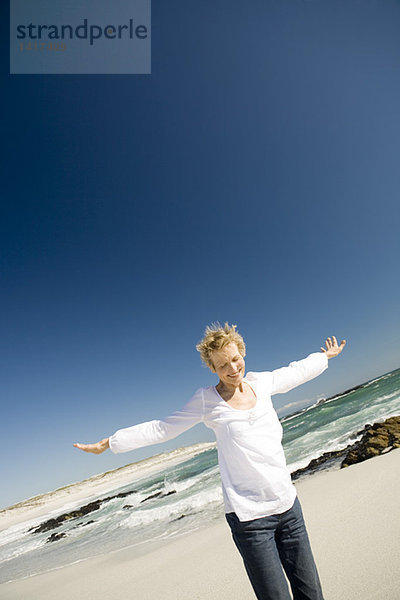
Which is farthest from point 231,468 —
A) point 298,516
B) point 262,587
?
point 262,587

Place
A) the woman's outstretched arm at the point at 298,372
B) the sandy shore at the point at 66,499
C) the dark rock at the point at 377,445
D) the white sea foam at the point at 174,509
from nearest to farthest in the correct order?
the woman's outstretched arm at the point at 298,372, the dark rock at the point at 377,445, the white sea foam at the point at 174,509, the sandy shore at the point at 66,499

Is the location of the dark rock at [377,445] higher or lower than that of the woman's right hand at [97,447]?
lower

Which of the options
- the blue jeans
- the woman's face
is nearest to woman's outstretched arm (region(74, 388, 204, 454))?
the woman's face

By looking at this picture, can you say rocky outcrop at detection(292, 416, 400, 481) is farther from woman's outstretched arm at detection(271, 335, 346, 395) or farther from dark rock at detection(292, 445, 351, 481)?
woman's outstretched arm at detection(271, 335, 346, 395)

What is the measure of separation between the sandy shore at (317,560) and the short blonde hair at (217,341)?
8.28 ft

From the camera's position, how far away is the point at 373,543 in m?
3.61

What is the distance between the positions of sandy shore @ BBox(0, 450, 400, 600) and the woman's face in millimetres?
2394

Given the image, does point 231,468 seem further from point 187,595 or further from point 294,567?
point 187,595

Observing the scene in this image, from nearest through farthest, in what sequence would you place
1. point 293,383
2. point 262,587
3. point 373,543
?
point 262,587, point 293,383, point 373,543

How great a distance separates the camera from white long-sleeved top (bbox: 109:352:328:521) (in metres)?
2.01

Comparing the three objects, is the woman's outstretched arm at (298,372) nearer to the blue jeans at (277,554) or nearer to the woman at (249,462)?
the woman at (249,462)

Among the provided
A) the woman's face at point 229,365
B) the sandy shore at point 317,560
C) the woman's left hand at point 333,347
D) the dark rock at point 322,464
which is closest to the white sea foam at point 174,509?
the dark rock at point 322,464

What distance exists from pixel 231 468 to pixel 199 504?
8752mm

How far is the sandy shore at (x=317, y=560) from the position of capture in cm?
326
